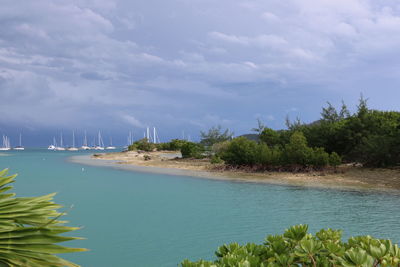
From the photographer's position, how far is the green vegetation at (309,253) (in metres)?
3.28

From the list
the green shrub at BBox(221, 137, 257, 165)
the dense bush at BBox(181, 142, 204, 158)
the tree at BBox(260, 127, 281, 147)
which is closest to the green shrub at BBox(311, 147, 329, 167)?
the green shrub at BBox(221, 137, 257, 165)

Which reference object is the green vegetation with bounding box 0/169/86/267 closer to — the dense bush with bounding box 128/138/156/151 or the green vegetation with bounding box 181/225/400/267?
the green vegetation with bounding box 181/225/400/267

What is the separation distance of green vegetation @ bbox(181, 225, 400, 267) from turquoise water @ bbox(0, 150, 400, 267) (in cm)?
673

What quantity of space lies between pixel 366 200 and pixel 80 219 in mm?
15264

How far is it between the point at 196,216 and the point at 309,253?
13.3 m

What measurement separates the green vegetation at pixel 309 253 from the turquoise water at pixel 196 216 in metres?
6.73

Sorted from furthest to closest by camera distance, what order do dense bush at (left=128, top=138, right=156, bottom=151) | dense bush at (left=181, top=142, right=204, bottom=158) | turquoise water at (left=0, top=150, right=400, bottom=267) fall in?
dense bush at (left=128, top=138, right=156, bottom=151) → dense bush at (left=181, top=142, right=204, bottom=158) → turquoise water at (left=0, top=150, right=400, bottom=267)

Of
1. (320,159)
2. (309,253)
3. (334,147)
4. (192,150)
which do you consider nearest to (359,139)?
(334,147)

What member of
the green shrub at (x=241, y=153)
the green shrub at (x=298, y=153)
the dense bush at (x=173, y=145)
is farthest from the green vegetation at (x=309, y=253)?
the dense bush at (x=173, y=145)

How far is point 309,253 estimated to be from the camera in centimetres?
358

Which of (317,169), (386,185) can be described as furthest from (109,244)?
(317,169)

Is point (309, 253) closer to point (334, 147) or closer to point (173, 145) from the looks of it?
point (334, 147)

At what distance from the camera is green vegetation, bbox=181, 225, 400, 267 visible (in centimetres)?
328

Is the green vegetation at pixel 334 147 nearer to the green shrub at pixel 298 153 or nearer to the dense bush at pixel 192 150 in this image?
the green shrub at pixel 298 153
